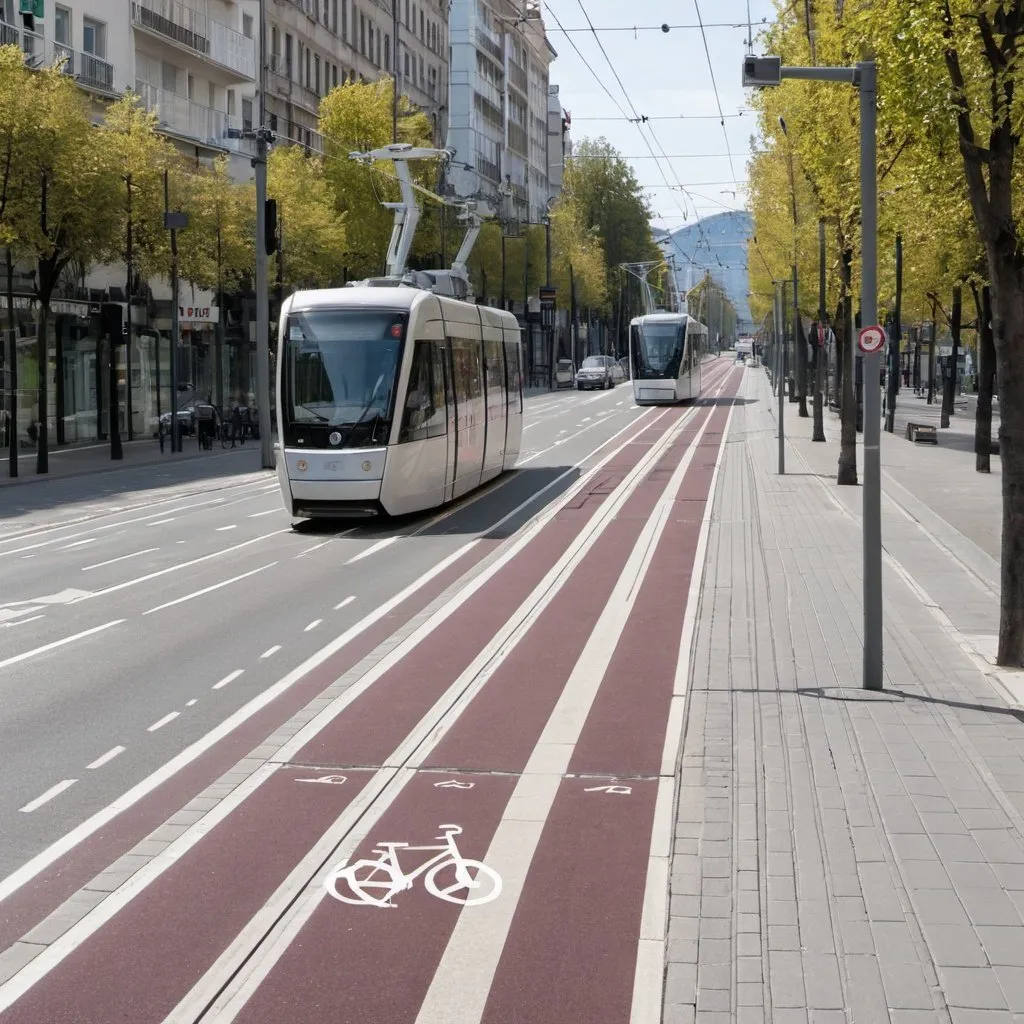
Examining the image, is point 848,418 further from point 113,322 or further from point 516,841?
point 516,841

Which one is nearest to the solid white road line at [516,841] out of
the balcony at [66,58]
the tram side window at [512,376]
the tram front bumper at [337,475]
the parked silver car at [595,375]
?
the tram front bumper at [337,475]

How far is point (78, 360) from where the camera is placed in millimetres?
45656

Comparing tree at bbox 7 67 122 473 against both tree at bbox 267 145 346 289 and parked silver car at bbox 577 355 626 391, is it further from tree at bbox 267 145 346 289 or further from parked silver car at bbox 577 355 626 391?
parked silver car at bbox 577 355 626 391

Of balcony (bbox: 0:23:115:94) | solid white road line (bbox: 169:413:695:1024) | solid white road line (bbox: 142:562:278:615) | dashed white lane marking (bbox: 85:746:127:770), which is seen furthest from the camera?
balcony (bbox: 0:23:115:94)

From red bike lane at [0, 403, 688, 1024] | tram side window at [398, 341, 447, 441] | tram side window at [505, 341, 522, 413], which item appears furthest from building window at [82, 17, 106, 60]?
red bike lane at [0, 403, 688, 1024]

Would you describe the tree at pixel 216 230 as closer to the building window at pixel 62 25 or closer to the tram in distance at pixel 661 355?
the building window at pixel 62 25

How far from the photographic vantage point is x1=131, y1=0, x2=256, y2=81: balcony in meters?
48.3

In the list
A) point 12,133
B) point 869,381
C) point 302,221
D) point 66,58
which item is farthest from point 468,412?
point 302,221

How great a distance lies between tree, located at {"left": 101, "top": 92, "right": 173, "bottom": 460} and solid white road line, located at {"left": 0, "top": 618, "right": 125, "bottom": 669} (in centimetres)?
2510

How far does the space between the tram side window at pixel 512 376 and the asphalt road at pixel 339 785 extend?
36.8 feet

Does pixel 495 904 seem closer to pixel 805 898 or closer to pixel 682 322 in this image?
pixel 805 898

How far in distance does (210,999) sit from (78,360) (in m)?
41.6

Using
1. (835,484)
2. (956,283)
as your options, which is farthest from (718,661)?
(956,283)

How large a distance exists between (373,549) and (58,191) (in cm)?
1884
